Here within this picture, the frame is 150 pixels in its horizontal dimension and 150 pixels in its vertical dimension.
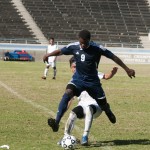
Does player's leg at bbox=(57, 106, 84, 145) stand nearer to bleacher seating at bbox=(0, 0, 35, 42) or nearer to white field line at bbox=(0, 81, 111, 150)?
white field line at bbox=(0, 81, 111, 150)

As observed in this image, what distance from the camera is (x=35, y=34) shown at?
161ft

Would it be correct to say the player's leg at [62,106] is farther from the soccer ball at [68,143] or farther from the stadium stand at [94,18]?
the stadium stand at [94,18]

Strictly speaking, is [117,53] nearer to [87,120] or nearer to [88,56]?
[88,56]

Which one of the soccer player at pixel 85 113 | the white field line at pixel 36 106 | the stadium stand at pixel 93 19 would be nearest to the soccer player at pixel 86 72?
the soccer player at pixel 85 113

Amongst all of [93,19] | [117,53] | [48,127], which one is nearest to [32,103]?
[48,127]

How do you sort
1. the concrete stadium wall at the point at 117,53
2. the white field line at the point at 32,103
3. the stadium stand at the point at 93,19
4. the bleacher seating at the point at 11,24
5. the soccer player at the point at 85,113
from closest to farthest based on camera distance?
the soccer player at the point at 85,113 → the white field line at the point at 32,103 → the concrete stadium wall at the point at 117,53 → the bleacher seating at the point at 11,24 → the stadium stand at the point at 93,19

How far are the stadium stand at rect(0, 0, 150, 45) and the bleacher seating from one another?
0.10m

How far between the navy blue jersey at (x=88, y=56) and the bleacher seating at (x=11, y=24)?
131 feet

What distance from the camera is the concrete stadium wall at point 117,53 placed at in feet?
141

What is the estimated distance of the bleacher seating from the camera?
48500 mm

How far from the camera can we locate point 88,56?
25.2 ft

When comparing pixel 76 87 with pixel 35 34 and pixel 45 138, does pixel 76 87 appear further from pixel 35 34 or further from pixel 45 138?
pixel 35 34

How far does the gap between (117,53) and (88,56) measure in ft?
117

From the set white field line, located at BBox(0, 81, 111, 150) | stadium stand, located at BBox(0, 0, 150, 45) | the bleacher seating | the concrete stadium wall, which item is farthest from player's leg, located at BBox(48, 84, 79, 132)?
stadium stand, located at BBox(0, 0, 150, 45)
